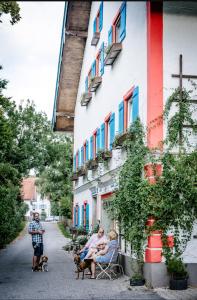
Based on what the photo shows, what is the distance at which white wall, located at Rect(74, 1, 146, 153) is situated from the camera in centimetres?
1285

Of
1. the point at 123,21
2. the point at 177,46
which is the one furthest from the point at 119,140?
the point at 123,21

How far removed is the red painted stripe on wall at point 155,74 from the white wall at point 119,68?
49 centimetres

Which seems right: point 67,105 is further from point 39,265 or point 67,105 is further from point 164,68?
point 164,68

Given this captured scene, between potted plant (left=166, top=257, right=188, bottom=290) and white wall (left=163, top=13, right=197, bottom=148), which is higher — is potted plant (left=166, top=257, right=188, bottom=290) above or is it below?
below

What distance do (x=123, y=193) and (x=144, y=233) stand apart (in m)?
1.04

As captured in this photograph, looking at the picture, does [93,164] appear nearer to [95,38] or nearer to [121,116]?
[121,116]

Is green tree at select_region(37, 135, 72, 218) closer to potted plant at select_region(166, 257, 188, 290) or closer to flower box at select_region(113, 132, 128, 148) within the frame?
flower box at select_region(113, 132, 128, 148)

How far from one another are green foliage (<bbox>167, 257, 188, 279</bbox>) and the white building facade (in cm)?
70

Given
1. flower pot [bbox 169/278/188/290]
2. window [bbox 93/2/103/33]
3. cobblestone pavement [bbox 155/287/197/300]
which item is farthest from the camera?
window [bbox 93/2/103/33]

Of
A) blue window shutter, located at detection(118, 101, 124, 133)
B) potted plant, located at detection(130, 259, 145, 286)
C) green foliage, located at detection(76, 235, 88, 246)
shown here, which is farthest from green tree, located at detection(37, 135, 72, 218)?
potted plant, located at detection(130, 259, 145, 286)

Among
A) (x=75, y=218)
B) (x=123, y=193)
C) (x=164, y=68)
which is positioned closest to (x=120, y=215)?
(x=123, y=193)

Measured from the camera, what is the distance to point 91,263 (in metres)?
12.8

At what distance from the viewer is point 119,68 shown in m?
15.6

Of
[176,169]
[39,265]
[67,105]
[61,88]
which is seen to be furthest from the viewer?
[67,105]
